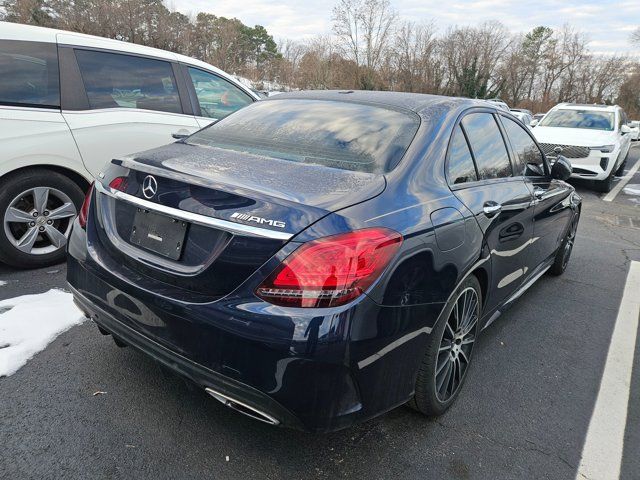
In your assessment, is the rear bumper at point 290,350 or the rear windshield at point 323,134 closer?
the rear bumper at point 290,350

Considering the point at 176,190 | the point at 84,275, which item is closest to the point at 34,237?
the point at 84,275

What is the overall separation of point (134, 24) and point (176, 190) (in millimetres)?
40567

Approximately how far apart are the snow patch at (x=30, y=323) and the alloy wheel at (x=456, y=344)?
2.30m

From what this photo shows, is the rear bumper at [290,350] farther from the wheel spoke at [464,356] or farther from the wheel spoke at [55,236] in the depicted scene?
the wheel spoke at [55,236]

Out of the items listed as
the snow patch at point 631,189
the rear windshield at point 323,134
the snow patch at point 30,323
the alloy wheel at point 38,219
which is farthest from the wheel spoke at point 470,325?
the snow patch at point 631,189

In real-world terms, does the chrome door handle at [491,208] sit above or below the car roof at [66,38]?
below

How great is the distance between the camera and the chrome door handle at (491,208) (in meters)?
2.58

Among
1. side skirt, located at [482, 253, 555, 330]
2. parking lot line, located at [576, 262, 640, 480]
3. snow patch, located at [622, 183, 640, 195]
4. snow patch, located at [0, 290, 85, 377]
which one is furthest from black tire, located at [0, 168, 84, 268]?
snow patch, located at [622, 183, 640, 195]

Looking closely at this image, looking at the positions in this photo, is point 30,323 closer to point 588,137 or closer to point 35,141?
point 35,141

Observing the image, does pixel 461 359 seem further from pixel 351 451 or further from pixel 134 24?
pixel 134 24

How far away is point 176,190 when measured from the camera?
1966 millimetres

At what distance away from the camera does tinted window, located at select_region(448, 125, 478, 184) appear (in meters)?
2.47

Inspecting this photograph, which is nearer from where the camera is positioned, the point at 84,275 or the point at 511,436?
the point at 84,275

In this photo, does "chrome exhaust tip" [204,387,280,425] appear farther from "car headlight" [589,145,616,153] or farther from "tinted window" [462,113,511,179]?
"car headlight" [589,145,616,153]
